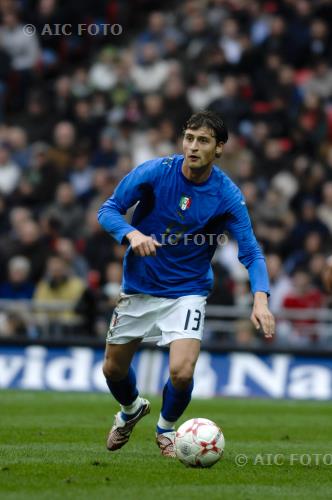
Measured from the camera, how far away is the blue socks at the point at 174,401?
9.10 meters

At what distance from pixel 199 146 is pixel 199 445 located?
2.20 meters

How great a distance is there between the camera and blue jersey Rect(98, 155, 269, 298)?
360 inches

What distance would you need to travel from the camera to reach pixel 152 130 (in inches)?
792

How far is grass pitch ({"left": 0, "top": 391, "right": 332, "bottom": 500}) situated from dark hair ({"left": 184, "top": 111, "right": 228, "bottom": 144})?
243 centimetres

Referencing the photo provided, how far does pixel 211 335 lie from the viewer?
18109 mm

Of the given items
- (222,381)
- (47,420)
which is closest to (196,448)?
(47,420)

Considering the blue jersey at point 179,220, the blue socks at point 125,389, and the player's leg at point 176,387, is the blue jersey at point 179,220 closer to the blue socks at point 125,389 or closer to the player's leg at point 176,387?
the player's leg at point 176,387

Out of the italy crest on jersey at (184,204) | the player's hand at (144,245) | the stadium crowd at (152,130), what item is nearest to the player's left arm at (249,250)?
the italy crest on jersey at (184,204)

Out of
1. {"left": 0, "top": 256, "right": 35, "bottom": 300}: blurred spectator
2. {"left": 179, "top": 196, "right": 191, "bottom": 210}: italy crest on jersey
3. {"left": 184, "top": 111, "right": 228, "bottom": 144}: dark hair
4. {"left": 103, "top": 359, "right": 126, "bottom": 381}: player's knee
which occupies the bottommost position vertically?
{"left": 103, "top": 359, "right": 126, "bottom": 381}: player's knee

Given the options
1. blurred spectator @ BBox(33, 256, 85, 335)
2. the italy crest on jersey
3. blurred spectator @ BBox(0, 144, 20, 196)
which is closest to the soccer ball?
the italy crest on jersey

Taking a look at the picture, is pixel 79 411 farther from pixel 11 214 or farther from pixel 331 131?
pixel 331 131

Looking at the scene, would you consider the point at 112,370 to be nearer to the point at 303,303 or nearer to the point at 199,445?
the point at 199,445

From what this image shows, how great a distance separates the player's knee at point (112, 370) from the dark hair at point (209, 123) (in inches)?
74.2

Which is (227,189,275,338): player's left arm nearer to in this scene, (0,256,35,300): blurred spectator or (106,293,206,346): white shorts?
(106,293,206,346): white shorts
